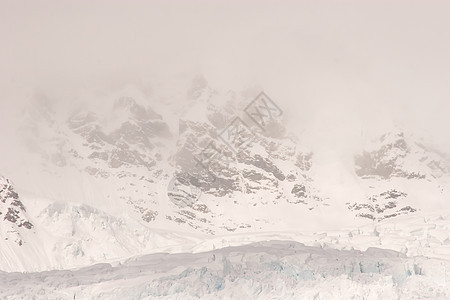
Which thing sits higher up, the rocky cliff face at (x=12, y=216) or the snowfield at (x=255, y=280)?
the rocky cliff face at (x=12, y=216)

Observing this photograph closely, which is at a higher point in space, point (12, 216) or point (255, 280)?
point (12, 216)

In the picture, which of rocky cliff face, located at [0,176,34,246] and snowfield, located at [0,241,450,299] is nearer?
snowfield, located at [0,241,450,299]

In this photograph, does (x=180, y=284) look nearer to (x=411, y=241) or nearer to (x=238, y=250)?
(x=238, y=250)

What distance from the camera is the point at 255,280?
130m

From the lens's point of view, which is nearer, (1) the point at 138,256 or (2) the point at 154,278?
(2) the point at 154,278

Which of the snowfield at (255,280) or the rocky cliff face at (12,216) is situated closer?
the snowfield at (255,280)

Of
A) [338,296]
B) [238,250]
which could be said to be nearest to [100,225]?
[238,250]

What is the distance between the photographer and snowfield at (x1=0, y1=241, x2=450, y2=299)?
127 metres

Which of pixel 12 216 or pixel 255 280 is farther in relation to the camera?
pixel 12 216

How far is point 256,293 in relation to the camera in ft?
420

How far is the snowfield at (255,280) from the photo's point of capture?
12700cm

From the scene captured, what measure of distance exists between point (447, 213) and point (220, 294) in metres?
81.7

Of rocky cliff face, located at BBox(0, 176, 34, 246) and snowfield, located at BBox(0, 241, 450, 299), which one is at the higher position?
rocky cliff face, located at BBox(0, 176, 34, 246)

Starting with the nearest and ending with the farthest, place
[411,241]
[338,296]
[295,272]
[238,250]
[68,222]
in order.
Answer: [338,296]
[295,272]
[238,250]
[411,241]
[68,222]
